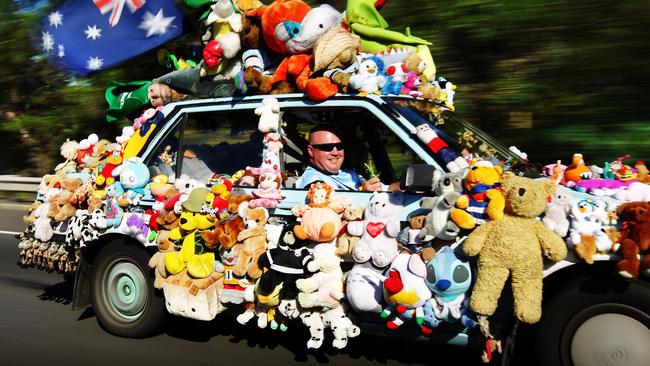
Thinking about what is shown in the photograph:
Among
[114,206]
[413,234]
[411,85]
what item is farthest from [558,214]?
[114,206]

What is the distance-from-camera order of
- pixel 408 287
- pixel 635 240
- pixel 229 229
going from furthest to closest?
pixel 229 229 < pixel 408 287 < pixel 635 240

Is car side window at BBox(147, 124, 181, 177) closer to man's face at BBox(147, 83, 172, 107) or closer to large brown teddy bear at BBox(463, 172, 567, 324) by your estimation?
man's face at BBox(147, 83, 172, 107)

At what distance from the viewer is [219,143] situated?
5.62 meters

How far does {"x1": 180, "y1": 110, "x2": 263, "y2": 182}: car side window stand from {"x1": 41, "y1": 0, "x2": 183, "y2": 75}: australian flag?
1.95 metres

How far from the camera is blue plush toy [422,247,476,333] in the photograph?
4094 mm

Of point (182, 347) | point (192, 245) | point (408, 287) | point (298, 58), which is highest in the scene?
point (298, 58)

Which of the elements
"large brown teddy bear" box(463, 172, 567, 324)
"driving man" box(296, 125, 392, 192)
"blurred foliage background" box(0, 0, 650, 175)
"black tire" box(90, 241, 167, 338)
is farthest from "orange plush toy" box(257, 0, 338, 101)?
"black tire" box(90, 241, 167, 338)

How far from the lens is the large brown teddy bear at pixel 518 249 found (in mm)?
3889

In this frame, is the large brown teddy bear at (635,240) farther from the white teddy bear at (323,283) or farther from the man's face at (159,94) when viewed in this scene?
the man's face at (159,94)

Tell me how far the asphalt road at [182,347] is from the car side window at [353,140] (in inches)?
51.5

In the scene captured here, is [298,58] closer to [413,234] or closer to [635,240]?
[413,234]

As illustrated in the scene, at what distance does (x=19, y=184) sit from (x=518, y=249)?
11.9 m

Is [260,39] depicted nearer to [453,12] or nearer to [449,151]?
[449,151]

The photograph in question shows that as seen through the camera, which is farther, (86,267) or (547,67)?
(547,67)
